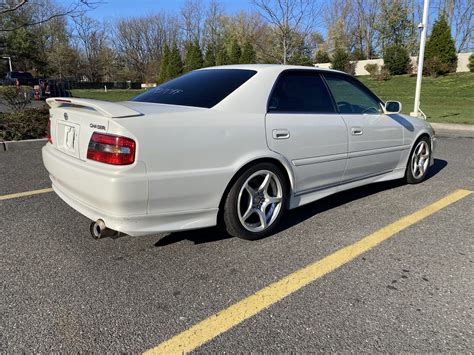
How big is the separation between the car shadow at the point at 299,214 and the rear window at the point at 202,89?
1087mm

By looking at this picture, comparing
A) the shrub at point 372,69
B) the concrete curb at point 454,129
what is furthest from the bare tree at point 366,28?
the concrete curb at point 454,129

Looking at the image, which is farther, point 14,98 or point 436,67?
point 436,67

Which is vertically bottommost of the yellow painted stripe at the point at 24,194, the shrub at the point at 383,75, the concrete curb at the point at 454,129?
the yellow painted stripe at the point at 24,194

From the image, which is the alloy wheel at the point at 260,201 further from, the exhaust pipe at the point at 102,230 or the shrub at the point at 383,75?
the shrub at the point at 383,75

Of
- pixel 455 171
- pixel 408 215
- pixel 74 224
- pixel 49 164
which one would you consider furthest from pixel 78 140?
pixel 455 171

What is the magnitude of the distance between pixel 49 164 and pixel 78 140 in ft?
2.03

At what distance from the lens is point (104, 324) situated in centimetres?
212

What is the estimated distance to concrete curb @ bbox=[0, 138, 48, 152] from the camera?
6945mm

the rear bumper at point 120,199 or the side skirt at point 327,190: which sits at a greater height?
the rear bumper at point 120,199

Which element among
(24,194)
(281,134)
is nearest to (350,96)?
(281,134)

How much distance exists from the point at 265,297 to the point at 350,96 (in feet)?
8.58

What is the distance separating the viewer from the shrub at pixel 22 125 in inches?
292

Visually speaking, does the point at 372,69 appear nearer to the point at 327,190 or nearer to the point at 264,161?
the point at 327,190

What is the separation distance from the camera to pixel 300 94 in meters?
3.55
